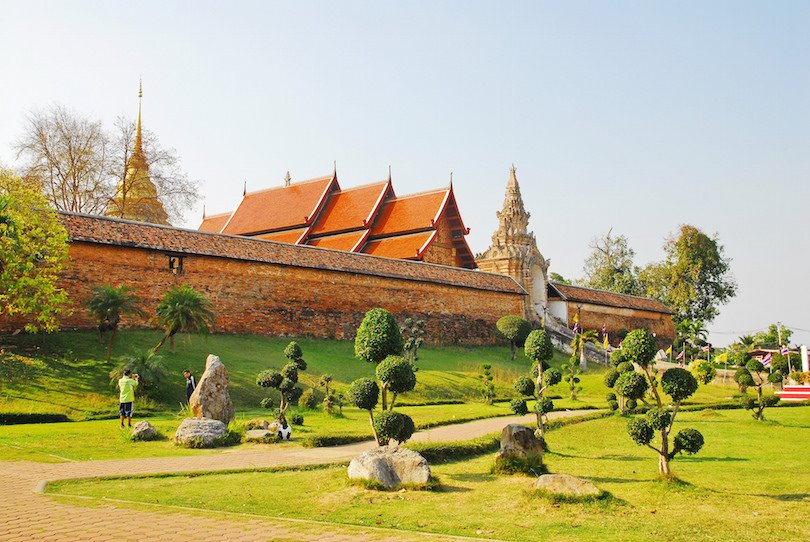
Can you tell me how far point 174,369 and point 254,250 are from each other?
7674 millimetres

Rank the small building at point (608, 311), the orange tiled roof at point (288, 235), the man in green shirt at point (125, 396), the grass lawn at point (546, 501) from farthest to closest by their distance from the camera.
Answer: the small building at point (608, 311), the orange tiled roof at point (288, 235), the man in green shirt at point (125, 396), the grass lawn at point (546, 501)

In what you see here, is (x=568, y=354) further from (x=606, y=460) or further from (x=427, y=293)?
(x=606, y=460)

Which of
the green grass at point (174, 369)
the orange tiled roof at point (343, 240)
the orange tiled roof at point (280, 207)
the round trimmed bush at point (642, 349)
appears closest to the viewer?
the round trimmed bush at point (642, 349)

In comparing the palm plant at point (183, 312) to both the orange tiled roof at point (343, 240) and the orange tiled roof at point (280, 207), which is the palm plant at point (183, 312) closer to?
the orange tiled roof at point (343, 240)

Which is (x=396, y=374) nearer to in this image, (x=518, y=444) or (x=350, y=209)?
(x=518, y=444)

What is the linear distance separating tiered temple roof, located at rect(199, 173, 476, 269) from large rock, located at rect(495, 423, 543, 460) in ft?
80.0

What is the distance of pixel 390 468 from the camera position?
1001 centimetres

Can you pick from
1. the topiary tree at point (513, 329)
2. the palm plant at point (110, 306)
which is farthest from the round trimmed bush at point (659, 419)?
the topiary tree at point (513, 329)

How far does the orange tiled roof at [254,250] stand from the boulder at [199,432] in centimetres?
1047

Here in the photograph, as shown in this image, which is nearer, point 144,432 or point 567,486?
point 567,486

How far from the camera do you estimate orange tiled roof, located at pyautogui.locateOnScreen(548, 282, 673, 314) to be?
40.7m

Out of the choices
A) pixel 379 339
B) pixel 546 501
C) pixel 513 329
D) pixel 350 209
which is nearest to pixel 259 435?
pixel 379 339

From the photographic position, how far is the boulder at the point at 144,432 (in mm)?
13988

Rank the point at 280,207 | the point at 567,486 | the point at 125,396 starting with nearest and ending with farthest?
the point at 567,486
the point at 125,396
the point at 280,207
